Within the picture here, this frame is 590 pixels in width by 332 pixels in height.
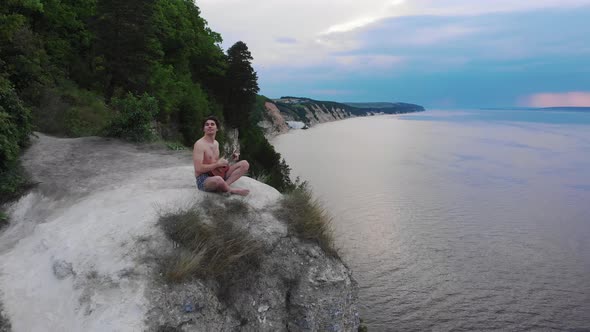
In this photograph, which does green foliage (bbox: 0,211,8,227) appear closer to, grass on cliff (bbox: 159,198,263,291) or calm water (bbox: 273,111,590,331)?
grass on cliff (bbox: 159,198,263,291)

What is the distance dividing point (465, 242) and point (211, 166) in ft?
79.6

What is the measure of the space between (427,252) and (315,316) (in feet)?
65.5

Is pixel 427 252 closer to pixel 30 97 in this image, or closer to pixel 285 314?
pixel 285 314

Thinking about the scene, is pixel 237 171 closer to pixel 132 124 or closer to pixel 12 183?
pixel 12 183

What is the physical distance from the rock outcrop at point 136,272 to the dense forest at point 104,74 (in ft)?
8.73

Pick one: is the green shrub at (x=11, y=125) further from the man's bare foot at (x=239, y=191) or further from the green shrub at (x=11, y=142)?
the man's bare foot at (x=239, y=191)

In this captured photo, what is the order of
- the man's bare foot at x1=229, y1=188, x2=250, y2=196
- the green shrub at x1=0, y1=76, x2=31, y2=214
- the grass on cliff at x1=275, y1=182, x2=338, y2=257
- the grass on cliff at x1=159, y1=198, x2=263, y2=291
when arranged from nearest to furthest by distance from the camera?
the grass on cliff at x1=159, y1=198, x2=263, y2=291 < the grass on cliff at x1=275, y1=182, x2=338, y2=257 < the man's bare foot at x1=229, y1=188, x2=250, y2=196 < the green shrub at x1=0, y1=76, x2=31, y2=214

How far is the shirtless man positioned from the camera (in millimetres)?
8383

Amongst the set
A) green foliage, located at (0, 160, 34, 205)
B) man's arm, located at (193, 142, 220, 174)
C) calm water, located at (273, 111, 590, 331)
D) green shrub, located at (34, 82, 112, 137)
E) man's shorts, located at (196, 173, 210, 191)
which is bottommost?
calm water, located at (273, 111, 590, 331)

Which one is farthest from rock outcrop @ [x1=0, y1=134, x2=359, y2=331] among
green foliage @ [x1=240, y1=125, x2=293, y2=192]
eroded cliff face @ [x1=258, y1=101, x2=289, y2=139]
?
eroded cliff face @ [x1=258, y1=101, x2=289, y2=139]

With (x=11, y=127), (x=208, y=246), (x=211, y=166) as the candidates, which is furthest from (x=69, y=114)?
(x=208, y=246)

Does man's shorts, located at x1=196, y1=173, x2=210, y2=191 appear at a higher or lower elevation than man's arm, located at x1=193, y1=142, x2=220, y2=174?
lower

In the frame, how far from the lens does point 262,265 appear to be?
768 centimetres

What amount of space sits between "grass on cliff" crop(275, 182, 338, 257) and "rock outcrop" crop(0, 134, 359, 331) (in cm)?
21
